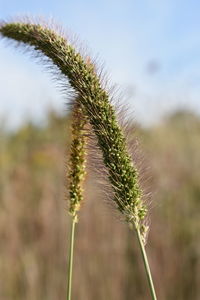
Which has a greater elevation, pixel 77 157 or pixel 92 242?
pixel 92 242

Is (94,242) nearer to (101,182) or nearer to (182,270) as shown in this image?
(182,270)

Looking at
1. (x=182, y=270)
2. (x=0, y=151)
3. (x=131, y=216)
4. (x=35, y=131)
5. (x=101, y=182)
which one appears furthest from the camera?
(x=35, y=131)

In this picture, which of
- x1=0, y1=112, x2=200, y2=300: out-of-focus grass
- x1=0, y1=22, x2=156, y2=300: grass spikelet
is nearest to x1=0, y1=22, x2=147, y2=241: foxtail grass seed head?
x1=0, y1=22, x2=156, y2=300: grass spikelet

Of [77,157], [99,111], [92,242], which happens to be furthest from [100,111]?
[92,242]

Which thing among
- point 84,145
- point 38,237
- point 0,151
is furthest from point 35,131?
point 84,145

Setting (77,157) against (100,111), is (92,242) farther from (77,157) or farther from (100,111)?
(100,111)

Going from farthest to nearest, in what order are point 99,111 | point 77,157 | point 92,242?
point 92,242 < point 77,157 < point 99,111

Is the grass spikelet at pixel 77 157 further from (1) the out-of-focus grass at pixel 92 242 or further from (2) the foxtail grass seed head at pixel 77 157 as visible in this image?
(1) the out-of-focus grass at pixel 92 242
